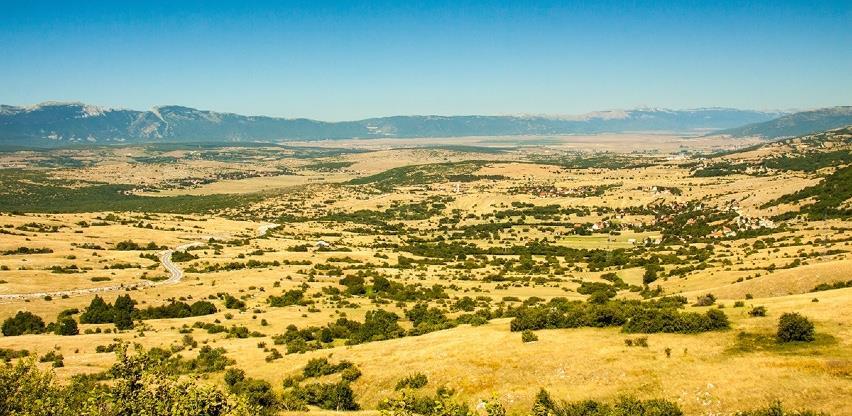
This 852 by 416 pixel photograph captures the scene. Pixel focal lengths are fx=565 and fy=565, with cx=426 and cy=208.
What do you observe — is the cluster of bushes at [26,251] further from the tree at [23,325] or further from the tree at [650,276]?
the tree at [650,276]

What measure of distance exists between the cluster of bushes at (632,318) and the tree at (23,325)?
50182 millimetres

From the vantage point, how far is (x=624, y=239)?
144m

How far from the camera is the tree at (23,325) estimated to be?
58.4m

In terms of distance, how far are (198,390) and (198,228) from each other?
154 meters

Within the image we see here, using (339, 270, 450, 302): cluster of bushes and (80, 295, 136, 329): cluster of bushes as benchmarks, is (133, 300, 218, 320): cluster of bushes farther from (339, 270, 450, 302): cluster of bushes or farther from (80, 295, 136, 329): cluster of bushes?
(339, 270, 450, 302): cluster of bushes

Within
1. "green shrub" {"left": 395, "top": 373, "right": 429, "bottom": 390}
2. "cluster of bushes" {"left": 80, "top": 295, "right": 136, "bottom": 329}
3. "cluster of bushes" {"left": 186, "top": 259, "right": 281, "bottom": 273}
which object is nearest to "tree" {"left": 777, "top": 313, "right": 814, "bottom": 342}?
"green shrub" {"left": 395, "top": 373, "right": 429, "bottom": 390}

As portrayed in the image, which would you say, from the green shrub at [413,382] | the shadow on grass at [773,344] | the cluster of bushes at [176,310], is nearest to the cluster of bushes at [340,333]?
the green shrub at [413,382]

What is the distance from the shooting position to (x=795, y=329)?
33.1 metres

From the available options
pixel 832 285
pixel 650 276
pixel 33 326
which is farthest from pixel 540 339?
pixel 33 326

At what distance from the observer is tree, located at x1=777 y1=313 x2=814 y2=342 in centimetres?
3278

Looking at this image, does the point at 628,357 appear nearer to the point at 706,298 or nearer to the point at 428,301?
the point at 706,298

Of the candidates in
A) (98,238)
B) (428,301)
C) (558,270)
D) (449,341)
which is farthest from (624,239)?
(98,238)

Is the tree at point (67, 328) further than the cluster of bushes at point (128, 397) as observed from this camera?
Yes

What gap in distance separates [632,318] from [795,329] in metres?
10.4
